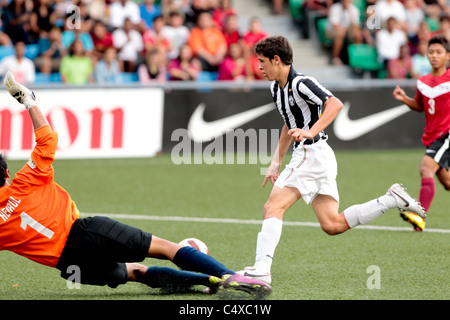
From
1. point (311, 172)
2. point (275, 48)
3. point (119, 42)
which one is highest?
point (119, 42)

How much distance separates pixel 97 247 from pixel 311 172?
1653mm

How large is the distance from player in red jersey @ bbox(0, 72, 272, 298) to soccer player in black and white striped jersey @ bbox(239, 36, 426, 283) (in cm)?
43

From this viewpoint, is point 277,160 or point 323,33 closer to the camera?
point 277,160

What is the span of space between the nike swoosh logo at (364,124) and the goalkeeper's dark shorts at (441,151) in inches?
222

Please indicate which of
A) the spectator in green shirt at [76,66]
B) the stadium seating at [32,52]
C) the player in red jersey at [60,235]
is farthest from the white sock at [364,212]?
the stadium seating at [32,52]

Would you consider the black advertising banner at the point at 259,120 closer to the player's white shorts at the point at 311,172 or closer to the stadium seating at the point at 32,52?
the stadium seating at the point at 32,52

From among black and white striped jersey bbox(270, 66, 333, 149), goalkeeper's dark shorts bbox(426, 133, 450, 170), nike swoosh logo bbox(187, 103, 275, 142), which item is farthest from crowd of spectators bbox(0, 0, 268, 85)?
black and white striped jersey bbox(270, 66, 333, 149)

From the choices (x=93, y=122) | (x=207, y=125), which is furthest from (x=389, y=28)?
(x=93, y=122)

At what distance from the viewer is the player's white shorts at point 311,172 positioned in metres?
5.81

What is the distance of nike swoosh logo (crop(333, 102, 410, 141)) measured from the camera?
1408 centimetres

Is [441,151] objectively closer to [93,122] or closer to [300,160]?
[300,160]

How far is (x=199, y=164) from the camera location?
13148 mm

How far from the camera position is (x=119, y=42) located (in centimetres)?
1536

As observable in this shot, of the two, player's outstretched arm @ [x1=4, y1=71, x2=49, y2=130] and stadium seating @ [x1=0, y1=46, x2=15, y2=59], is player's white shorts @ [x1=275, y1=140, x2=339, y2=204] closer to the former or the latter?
player's outstretched arm @ [x1=4, y1=71, x2=49, y2=130]
